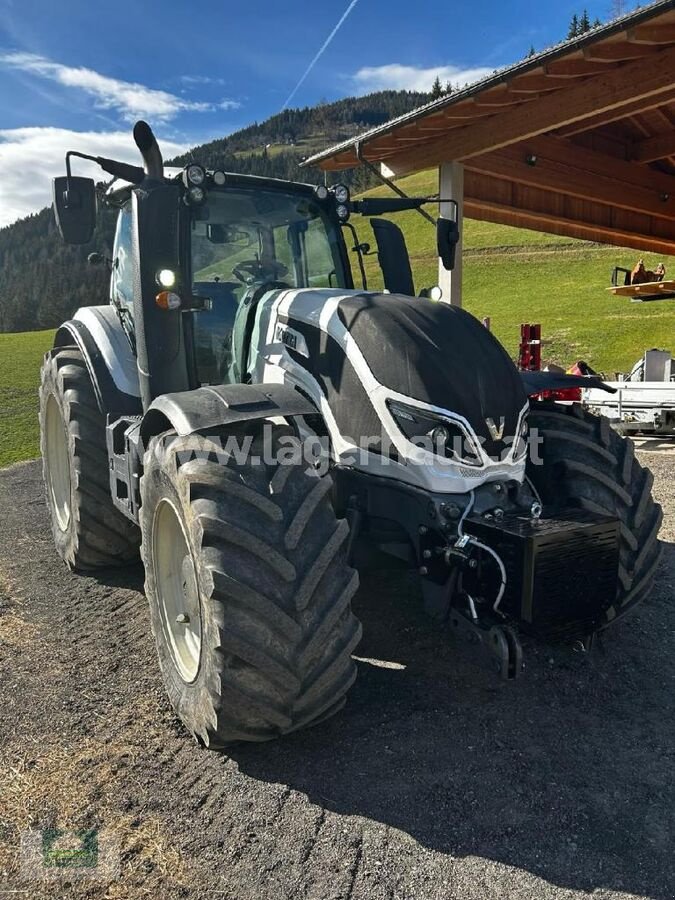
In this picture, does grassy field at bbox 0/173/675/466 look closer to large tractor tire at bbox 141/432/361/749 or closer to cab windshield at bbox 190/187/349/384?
cab windshield at bbox 190/187/349/384

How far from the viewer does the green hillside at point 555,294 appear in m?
24.5

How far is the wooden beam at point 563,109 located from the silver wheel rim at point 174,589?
5067 millimetres

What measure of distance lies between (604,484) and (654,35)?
12.3ft

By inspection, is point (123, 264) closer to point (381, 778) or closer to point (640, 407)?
point (381, 778)

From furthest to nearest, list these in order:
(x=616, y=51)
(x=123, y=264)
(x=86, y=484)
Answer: (x=616, y=51) → (x=123, y=264) → (x=86, y=484)

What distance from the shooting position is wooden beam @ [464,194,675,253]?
9.71 m

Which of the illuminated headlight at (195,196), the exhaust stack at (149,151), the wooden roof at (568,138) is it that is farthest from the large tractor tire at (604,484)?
the wooden roof at (568,138)

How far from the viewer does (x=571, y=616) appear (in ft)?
9.36

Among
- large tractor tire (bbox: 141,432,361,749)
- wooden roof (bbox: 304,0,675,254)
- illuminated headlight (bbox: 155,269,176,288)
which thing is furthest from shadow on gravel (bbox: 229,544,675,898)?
wooden roof (bbox: 304,0,675,254)

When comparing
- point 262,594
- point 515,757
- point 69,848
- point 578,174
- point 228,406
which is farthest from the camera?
point 578,174

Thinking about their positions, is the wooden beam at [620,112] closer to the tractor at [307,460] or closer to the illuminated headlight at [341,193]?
the illuminated headlight at [341,193]

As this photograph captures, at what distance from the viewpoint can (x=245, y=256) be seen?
4.46 m

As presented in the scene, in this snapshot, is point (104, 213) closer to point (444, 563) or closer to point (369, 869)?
point (444, 563)

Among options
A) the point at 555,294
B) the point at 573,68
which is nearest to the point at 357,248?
the point at 573,68
